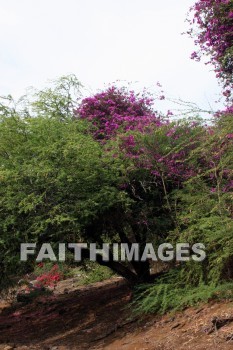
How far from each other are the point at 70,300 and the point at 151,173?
4912 millimetres

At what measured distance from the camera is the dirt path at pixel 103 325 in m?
6.18

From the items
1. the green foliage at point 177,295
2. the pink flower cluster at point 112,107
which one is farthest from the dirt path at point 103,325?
the pink flower cluster at point 112,107

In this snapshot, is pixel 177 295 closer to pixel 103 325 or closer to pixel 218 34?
pixel 103 325

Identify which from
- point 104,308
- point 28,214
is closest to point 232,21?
point 28,214

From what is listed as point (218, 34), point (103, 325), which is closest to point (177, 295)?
point (103, 325)

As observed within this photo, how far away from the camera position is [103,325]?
8766 mm

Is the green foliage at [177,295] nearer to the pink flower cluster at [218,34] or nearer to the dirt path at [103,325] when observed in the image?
the dirt path at [103,325]

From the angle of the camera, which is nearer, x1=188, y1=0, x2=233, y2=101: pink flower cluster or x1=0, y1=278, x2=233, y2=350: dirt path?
x1=0, y1=278, x2=233, y2=350: dirt path

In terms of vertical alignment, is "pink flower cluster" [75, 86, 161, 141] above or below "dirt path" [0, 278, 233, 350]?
above

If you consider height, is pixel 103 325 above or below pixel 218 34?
below

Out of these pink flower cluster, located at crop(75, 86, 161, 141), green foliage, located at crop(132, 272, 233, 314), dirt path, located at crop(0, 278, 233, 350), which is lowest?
dirt path, located at crop(0, 278, 233, 350)

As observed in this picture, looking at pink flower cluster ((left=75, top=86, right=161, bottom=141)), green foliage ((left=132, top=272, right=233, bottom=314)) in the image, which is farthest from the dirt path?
pink flower cluster ((left=75, top=86, right=161, bottom=141))

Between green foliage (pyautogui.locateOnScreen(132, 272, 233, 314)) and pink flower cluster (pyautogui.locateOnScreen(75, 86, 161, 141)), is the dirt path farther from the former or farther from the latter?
pink flower cluster (pyautogui.locateOnScreen(75, 86, 161, 141))

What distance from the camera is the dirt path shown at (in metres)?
6.18
